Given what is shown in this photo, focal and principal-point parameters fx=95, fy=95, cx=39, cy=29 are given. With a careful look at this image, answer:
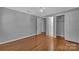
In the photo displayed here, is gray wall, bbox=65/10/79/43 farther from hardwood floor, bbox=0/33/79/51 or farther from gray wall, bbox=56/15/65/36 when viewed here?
hardwood floor, bbox=0/33/79/51

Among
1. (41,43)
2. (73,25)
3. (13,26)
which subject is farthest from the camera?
(73,25)

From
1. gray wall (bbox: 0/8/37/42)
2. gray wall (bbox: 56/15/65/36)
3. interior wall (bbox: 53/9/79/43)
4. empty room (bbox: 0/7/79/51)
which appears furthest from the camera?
interior wall (bbox: 53/9/79/43)

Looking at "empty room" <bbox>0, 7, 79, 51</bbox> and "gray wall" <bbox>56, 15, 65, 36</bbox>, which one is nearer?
"empty room" <bbox>0, 7, 79, 51</bbox>

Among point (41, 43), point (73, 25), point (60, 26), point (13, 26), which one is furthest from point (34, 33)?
point (73, 25)

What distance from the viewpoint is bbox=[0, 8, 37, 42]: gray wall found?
304 centimetres

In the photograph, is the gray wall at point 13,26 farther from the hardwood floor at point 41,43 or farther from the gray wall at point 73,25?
the gray wall at point 73,25

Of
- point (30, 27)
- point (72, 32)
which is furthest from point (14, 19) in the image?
point (72, 32)

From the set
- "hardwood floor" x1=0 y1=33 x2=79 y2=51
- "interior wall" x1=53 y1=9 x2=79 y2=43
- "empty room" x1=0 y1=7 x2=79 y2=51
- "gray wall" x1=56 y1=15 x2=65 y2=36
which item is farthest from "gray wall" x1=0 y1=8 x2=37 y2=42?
"interior wall" x1=53 y1=9 x2=79 y2=43

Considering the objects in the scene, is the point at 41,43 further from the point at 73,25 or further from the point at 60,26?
the point at 73,25

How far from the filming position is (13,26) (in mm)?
3326

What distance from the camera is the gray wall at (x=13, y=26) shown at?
9.98ft
